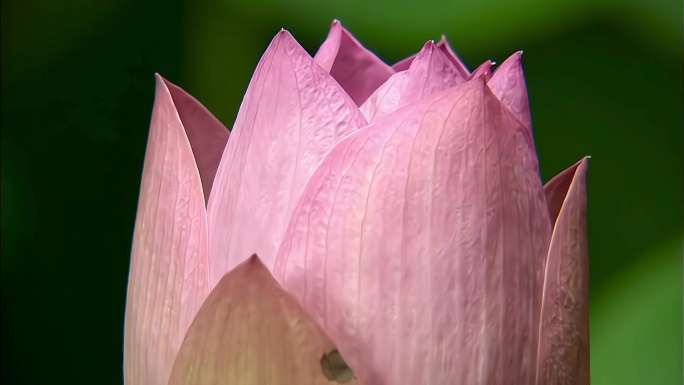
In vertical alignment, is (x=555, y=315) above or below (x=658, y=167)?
below

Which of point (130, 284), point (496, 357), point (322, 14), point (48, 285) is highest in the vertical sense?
point (322, 14)

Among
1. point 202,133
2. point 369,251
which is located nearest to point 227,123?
point 202,133

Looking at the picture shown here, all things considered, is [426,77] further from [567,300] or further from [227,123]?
[227,123]

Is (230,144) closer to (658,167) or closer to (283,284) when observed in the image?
(283,284)

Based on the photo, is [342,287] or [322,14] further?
[322,14]

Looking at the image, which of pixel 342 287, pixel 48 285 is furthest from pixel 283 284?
pixel 48 285

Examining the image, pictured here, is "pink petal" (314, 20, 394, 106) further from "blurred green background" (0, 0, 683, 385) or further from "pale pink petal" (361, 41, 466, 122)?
"blurred green background" (0, 0, 683, 385)

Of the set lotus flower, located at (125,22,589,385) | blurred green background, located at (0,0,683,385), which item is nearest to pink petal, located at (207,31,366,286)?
lotus flower, located at (125,22,589,385)

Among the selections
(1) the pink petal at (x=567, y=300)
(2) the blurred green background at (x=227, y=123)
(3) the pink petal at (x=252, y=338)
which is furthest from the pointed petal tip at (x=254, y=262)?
(2) the blurred green background at (x=227, y=123)
